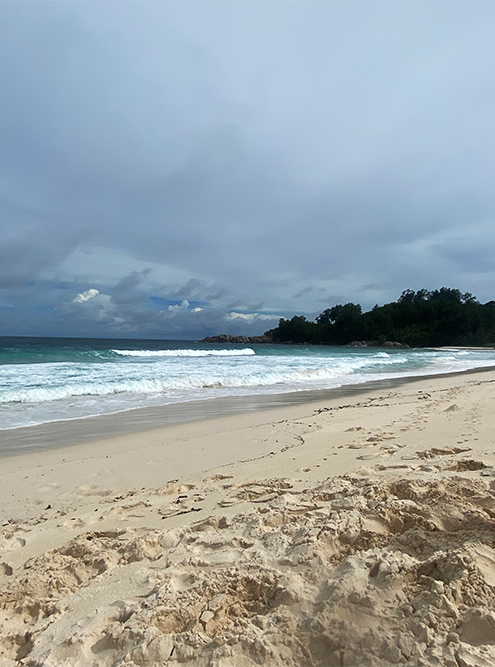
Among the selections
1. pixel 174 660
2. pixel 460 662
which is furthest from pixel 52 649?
pixel 460 662

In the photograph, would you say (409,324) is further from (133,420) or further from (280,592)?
(280,592)

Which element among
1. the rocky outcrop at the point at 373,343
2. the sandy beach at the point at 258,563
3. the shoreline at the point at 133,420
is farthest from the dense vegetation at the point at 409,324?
the sandy beach at the point at 258,563

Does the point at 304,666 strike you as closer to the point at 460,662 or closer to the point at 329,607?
the point at 329,607

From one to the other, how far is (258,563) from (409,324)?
3814 inches

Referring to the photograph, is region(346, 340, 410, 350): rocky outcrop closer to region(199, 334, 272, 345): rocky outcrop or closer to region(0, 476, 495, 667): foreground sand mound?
region(199, 334, 272, 345): rocky outcrop

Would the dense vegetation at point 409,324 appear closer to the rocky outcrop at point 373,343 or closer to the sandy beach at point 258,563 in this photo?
the rocky outcrop at point 373,343

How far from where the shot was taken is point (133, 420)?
314 inches

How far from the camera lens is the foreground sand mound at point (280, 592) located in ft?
5.29

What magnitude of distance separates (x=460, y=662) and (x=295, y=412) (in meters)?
7.16

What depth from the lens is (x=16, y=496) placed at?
160 inches

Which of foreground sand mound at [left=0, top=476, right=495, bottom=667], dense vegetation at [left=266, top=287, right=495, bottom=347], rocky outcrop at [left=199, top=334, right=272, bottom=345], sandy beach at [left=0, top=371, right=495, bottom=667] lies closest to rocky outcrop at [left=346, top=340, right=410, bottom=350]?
dense vegetation at [left=266, top=287, right=495, bottom=347]

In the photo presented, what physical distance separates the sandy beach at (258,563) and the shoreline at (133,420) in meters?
1.78

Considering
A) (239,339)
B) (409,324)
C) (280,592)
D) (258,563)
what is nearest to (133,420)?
(258,563)

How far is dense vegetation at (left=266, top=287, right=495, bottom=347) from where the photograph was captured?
78.3 metres
